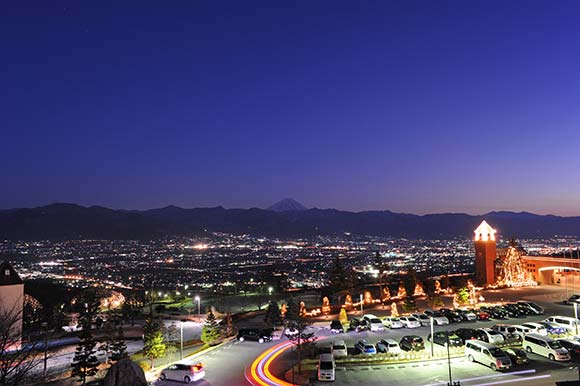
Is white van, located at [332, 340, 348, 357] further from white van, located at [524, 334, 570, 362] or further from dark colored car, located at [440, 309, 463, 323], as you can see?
dark colored car, located at [440, 309, 463, 323]

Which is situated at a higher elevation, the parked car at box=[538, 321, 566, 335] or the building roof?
the building roof

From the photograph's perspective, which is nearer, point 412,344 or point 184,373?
point 184,373

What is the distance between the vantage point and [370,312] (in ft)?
122

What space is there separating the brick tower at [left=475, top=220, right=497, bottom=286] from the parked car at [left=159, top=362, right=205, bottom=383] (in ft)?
123

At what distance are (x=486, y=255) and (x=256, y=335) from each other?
31160 mm

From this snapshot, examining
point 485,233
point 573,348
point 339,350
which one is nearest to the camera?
point 573,348

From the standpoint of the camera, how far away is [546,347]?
2042cm

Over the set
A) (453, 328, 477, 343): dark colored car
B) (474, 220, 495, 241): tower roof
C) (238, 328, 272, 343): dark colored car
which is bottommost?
(238, 328, 272, 343): dark colored car

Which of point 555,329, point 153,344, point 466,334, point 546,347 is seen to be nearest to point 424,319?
point 466,334

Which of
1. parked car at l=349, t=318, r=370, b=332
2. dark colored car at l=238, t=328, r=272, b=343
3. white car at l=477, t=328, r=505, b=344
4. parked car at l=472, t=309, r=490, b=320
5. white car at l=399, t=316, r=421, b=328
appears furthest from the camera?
parked car at l=472, t=309, r=490, b=320

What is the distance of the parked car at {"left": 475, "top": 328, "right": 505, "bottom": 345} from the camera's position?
2246 centimetres

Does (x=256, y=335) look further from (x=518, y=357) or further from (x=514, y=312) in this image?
(x=514, y=312)

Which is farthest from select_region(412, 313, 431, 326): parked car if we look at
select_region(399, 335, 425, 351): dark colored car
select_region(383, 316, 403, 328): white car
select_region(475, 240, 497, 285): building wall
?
select_region(475, 240, 497, 285): building wall

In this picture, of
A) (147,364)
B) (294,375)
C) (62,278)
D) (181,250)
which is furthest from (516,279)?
(181,250)
